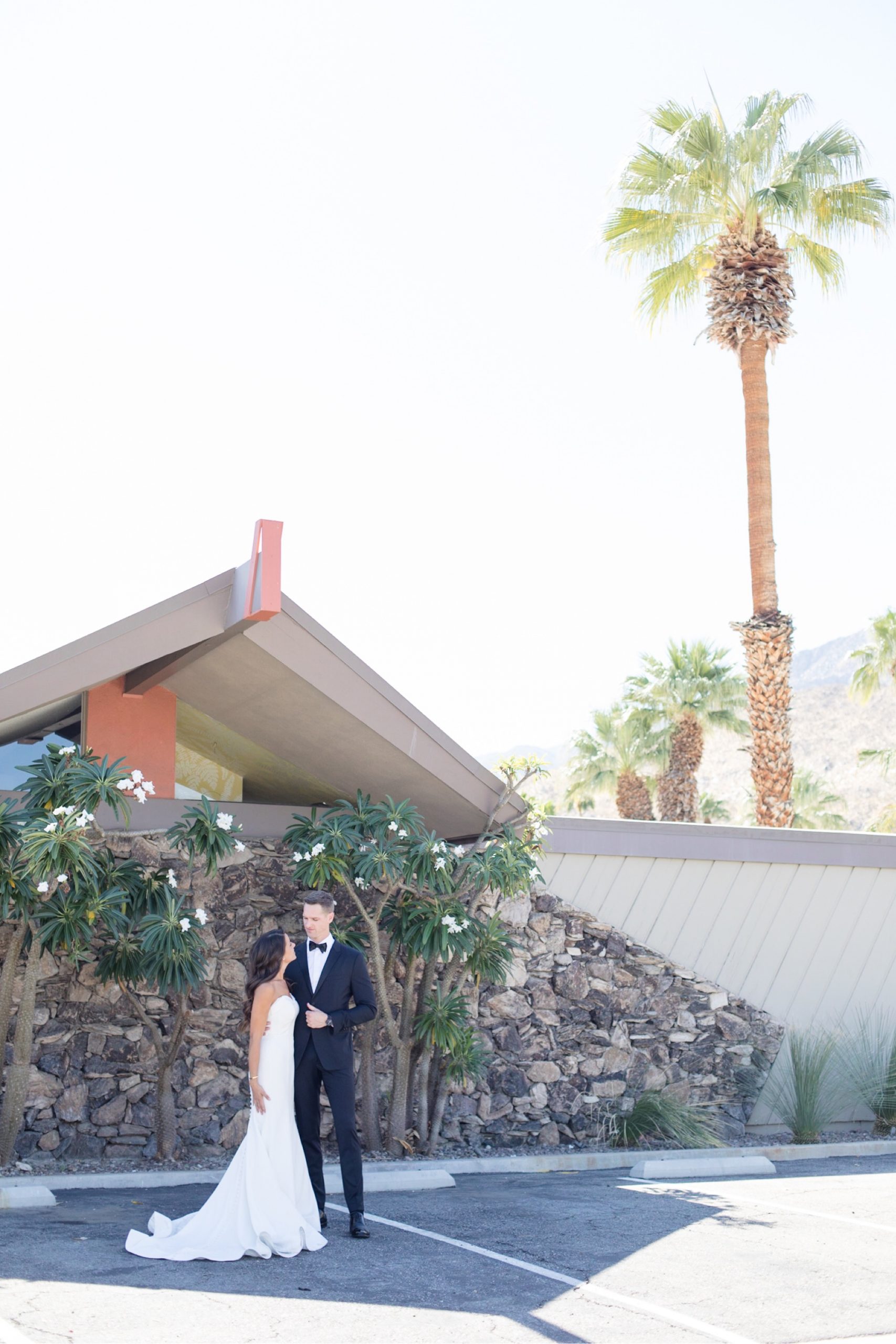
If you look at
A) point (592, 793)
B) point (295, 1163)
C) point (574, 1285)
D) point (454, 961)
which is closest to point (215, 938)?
point (454, 961)

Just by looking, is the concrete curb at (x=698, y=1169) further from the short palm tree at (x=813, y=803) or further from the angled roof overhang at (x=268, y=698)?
the short palm tree at (x=813, y=803)

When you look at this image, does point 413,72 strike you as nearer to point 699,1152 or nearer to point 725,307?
point 725,307

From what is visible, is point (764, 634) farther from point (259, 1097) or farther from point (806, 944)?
point (259, 1097)

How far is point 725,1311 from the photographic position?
194 inches

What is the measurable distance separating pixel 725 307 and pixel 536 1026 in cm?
1229

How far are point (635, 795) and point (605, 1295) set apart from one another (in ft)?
82.1

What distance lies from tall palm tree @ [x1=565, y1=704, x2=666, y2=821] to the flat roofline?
53.6 ft

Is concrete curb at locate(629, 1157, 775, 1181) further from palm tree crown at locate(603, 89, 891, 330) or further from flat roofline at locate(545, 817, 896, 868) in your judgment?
palm tree crown at locate(603, 89, 891, 330)

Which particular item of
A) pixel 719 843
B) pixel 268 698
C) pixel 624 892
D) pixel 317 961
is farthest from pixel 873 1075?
pixel 317 961

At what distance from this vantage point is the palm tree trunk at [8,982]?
27.8 feet

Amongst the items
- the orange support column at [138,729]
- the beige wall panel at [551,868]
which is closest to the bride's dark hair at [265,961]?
the orange support column at [138,729]

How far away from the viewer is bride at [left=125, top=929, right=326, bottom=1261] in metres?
5.79

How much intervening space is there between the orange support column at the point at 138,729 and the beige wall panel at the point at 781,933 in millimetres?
5740

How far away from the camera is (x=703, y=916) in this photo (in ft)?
36.8
